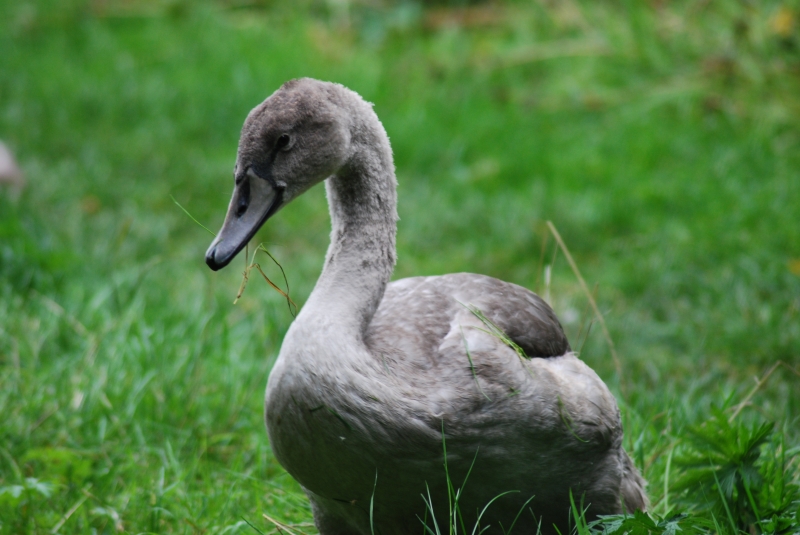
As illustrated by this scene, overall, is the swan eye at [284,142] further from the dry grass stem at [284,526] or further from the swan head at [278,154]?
the dry grass stem at [284,526]

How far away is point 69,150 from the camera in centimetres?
631

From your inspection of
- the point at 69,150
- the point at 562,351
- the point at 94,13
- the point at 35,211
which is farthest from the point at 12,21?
the point at 562,351

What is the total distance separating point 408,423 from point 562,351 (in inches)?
32.3

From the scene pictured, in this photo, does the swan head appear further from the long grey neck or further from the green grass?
the green grass

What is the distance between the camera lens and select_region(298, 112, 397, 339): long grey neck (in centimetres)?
243

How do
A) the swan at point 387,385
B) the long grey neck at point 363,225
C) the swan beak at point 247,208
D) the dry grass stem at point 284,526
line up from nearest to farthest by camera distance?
the swan at point 387,385 → the swan beak at point 247,208 → the long grey neck at point 363,225 → the dry grass stem at point 284,526

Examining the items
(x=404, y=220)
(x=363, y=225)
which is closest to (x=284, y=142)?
(x=363, y=225)

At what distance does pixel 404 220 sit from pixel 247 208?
3.30 meters

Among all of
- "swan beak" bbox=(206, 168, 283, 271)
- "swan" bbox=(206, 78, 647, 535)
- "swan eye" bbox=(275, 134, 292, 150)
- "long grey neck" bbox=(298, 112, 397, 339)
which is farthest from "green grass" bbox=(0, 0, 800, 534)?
"swan eye" bbox=(275, 134, 292, 150)

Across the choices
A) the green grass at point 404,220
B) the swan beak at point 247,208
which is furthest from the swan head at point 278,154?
the green grass at point 404,220

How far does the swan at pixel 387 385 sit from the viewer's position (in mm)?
2203

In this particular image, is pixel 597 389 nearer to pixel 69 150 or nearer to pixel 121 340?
pixel 121 340

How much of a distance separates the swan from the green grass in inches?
8.7

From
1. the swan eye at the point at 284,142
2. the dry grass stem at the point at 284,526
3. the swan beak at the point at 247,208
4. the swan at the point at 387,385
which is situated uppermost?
the swan eye at the point at 284,142
